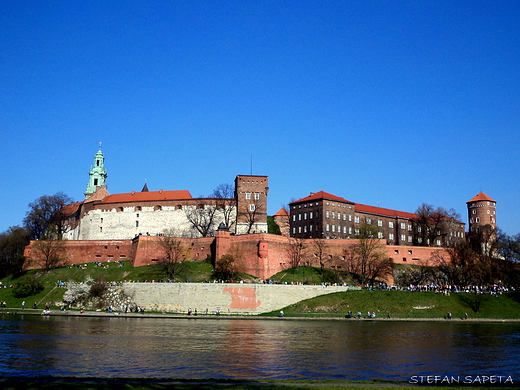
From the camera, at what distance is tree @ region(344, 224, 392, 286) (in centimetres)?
6150

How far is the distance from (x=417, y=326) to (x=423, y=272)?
21729 mm

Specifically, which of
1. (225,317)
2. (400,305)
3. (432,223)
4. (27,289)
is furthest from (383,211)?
(27,289)

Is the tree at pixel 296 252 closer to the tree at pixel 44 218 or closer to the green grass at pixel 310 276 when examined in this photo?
the green grass at pixel 310 276

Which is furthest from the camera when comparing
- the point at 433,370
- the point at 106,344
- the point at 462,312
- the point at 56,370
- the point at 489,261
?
the point at 489,261

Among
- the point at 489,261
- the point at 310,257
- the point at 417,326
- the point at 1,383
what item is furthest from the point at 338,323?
the point at 1,383

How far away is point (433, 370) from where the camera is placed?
22.3 metres

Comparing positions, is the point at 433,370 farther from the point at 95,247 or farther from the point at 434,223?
the point at 434,223

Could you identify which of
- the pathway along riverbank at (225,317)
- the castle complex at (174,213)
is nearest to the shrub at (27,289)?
the pathway along riverbank at (225,317)

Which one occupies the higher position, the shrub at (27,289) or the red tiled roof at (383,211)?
the red tiled roof at (383,211)

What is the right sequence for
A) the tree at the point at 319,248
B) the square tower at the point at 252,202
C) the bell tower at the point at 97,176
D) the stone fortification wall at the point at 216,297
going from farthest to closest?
the bell tower at the point at 97,176, the square tower at the point at 252,202, the tree at the point at 319,248, the stone fortification wall at the point at 216,297

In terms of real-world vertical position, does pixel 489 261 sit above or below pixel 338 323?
above

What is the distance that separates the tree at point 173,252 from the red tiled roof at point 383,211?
3180 cm

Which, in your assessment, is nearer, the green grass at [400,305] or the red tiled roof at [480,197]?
the green grass at [400,305]

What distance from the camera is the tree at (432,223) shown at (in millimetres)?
81812
